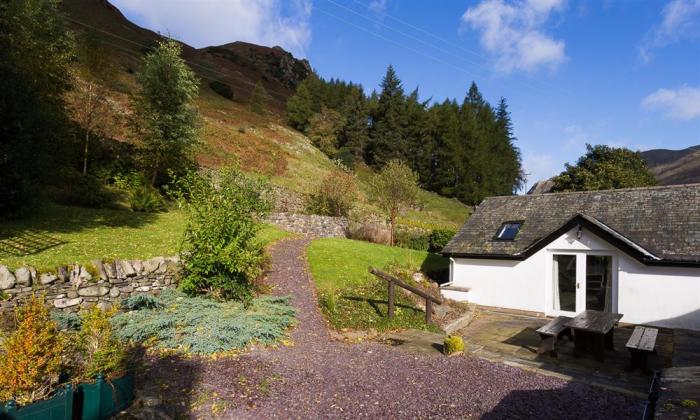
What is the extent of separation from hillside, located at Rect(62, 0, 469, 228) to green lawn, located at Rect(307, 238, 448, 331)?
17.8 ft

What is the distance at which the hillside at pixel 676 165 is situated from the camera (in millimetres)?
47628

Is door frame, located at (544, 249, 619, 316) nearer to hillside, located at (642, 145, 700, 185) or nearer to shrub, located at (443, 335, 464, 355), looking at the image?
shrub, located at (443, 335, 464, 355)

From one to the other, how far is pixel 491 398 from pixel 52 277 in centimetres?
982

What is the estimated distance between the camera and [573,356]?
9.31 m

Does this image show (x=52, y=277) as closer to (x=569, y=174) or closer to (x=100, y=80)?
(x=100, y=80)

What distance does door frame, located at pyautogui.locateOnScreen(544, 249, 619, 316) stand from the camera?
13164mm

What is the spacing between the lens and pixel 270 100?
215 ft

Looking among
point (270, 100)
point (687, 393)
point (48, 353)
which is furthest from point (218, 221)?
point (270, 100)

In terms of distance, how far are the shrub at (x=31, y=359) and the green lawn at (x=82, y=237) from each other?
17.2ft

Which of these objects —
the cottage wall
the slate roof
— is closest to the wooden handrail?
the cottage wall

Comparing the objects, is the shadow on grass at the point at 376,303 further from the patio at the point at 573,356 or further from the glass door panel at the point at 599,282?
the glass door panel at the point at 599,282

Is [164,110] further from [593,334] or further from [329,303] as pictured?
[593,334]

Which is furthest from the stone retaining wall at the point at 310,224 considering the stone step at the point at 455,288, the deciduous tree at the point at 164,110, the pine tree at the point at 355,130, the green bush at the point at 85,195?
the pine tree at the point at 355,130

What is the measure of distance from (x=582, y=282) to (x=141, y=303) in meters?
14.2
